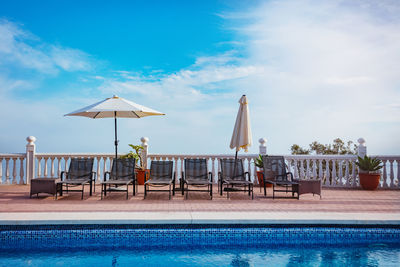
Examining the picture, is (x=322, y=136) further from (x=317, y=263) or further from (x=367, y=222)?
(x=317, y=263)

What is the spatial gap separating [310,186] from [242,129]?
2.21m

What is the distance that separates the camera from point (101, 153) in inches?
387

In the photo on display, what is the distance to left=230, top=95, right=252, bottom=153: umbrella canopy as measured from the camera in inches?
331

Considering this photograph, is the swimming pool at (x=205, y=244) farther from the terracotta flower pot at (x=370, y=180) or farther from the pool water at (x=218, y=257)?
the terracotta flower pot at (x=370, y=180)

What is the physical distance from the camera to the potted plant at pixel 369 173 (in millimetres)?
9180

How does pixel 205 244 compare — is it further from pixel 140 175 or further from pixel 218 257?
pixel 140 175

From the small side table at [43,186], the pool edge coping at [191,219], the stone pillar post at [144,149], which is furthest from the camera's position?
the stone pillar post at [144,149]

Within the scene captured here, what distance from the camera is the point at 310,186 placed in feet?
24.6

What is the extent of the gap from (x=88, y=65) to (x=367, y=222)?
12.3m

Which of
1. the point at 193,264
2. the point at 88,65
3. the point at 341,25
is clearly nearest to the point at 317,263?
the point at 193,264

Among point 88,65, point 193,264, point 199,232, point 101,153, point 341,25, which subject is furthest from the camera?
point 88,65

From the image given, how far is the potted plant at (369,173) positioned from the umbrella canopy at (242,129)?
141 inches

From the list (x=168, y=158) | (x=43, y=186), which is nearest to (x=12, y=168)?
(x=43, y=186)

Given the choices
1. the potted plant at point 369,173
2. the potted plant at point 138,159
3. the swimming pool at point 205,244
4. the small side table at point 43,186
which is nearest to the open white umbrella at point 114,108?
the potted plant at point 138,159
